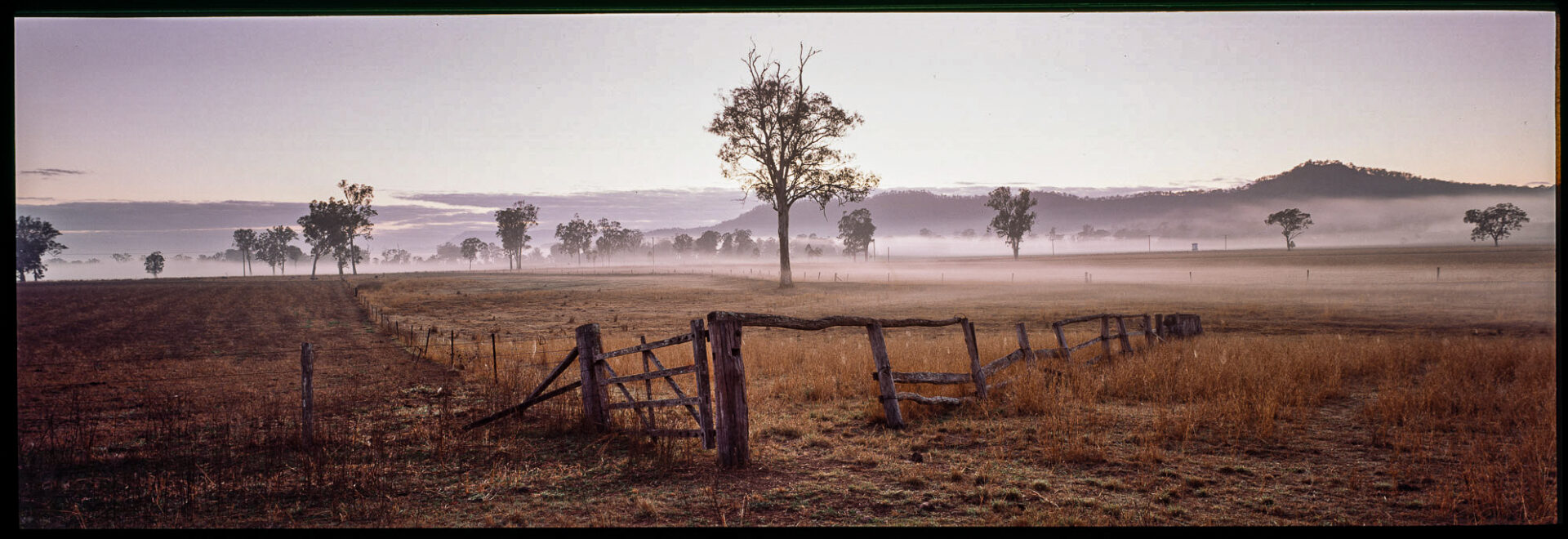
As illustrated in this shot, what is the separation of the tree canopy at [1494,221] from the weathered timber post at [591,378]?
12.8m

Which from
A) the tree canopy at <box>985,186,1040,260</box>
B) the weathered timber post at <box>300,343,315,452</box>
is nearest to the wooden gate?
the weathered timber post at <box>300,343,315,452</box>

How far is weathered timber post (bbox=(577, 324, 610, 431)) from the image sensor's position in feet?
28.2

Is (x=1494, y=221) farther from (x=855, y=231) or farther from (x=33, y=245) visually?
(x=855, y=231)

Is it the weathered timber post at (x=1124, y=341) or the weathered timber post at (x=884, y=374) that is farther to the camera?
the weathered timber post at (x=1124, y=341)

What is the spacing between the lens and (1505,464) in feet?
21.3

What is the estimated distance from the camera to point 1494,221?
52.1ft

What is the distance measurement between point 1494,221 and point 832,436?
704 inches

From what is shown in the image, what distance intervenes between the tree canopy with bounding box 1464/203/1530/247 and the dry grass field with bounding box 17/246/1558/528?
1534 millimetres

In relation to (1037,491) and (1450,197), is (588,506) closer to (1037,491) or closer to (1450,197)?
(1037,491)

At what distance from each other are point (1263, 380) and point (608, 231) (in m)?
18.3

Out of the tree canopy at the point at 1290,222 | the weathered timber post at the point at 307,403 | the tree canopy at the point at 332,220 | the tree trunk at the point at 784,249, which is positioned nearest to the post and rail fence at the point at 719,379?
the weathered timber post at the point at 307,403

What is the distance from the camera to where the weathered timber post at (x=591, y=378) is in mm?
8586

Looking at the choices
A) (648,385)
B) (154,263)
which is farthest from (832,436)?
(154,263)

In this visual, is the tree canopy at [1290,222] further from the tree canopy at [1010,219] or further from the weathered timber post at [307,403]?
the weathered timber post at [307,403]
